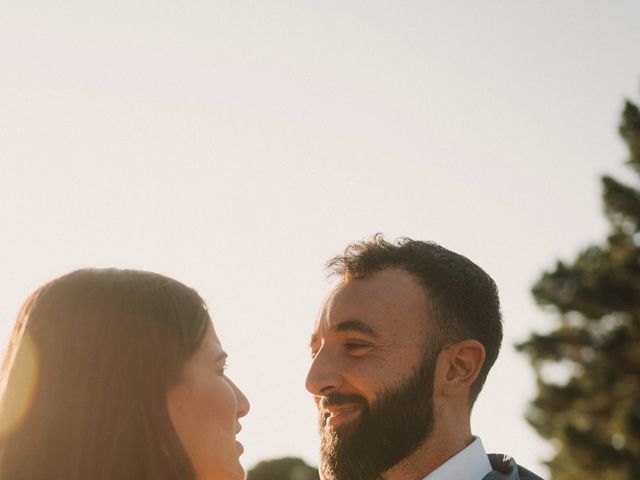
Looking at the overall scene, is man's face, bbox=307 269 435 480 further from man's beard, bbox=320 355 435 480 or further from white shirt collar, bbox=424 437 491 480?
white shirt collar, bbox=424 437 491 480

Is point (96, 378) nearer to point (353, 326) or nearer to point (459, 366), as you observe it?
point (353, 326)

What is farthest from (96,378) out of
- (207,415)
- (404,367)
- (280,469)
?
(280,469)

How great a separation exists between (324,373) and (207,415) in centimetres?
198

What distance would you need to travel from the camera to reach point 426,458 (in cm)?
506

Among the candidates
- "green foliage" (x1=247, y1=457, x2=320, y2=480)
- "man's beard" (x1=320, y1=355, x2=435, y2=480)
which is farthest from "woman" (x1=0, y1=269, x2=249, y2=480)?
"green foliage" (x1=247, y1=457, x2=320, y2=480)

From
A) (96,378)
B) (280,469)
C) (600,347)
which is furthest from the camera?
(600,347)

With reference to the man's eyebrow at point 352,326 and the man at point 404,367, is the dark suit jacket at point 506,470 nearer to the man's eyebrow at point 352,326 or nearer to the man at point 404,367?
the man at point 404,367

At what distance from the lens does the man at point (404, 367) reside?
506cm

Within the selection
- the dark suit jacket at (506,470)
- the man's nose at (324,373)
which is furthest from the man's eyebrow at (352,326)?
the dark suit jacket at (506,470)

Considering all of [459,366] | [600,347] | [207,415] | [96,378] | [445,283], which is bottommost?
[600,347]

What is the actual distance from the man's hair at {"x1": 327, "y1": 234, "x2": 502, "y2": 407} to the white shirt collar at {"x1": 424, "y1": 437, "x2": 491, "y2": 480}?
385mm

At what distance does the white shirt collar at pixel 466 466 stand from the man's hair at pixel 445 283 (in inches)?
15.2

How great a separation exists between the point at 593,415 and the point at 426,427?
34.5m

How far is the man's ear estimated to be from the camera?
521 centimetres
